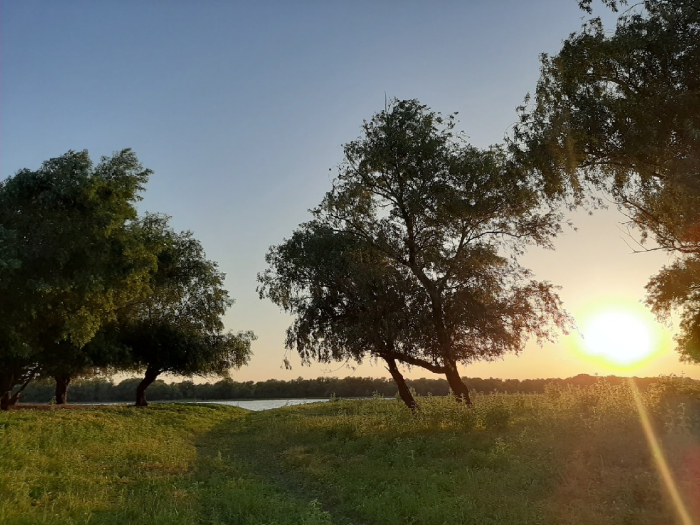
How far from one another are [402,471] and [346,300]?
12325mm

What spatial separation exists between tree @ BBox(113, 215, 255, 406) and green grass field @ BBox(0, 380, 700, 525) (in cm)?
1999

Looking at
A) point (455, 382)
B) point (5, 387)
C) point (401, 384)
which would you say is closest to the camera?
point (455, 382)

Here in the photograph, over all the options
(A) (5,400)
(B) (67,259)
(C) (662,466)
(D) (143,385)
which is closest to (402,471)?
(C) (662,466)

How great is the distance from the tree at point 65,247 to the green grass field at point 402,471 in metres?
A: 6.38

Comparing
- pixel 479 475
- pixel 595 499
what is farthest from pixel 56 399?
pixel 595 499

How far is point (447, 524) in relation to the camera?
9.54 meters

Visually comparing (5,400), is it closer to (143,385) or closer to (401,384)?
(143,385)

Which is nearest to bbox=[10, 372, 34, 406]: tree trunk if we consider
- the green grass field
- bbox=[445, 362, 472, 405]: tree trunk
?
the green grass field

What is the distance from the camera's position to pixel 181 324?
143ft

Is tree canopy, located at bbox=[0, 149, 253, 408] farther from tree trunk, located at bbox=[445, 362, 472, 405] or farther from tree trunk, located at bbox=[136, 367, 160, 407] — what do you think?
tree trunk, located at bbox=[445, 362, 472, 405]

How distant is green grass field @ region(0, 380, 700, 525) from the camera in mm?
9883

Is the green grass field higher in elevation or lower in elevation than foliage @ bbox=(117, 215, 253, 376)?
lower

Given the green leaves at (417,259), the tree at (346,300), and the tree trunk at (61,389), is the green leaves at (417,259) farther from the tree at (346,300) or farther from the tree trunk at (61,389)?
the tree trunk at (61,389)

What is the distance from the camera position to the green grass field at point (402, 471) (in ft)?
32.4
